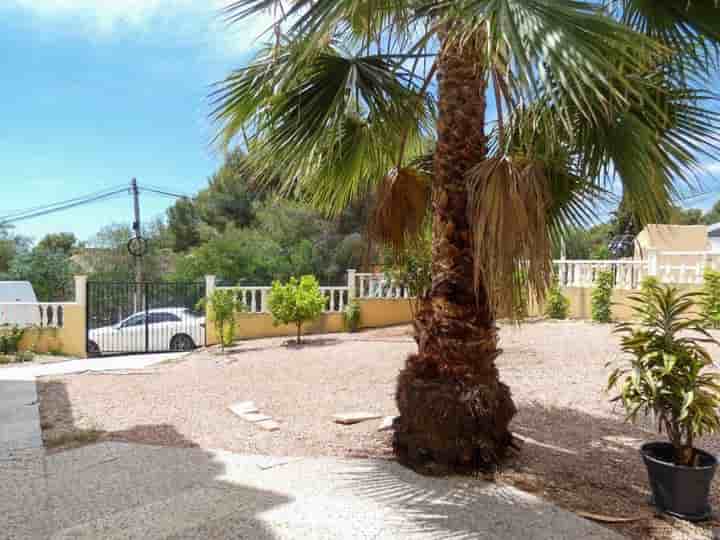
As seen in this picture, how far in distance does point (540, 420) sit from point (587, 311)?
8.47m

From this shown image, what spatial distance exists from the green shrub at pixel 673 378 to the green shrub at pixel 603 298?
872cm

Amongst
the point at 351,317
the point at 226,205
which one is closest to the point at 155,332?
the point at 351,317

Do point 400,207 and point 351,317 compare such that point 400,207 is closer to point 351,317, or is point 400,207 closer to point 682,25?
point 682,25

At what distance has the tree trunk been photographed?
366 cm

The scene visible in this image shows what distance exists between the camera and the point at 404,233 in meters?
4.50

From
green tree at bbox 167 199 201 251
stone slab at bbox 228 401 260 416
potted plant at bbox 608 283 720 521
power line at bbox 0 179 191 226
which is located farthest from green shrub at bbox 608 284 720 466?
green tree at bbox 167 199 201 251

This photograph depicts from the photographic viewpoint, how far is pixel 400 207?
4.42 m

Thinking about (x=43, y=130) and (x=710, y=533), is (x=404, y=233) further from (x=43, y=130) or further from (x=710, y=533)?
(x=43, y=130)

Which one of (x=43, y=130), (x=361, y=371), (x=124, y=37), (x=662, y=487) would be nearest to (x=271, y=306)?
(x=361, y=371)

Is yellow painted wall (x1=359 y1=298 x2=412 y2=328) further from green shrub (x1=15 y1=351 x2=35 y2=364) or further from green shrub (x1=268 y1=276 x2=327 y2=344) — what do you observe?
green shrub (x1=15 y1=351 x2=35 y2=364)

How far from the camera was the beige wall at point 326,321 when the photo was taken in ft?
39.2

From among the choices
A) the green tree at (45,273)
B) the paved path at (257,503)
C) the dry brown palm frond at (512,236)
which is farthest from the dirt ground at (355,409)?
the green tree at (45,273)

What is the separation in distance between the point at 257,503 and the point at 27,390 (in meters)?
5.33

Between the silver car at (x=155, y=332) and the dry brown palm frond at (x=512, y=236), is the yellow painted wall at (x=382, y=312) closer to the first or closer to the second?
the silver car at (x=155, y=332)
